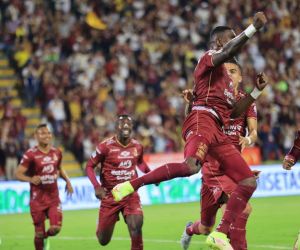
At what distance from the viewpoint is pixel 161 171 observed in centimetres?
1005

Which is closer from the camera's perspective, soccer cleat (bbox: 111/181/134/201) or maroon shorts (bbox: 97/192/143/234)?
soccer cleat (bbox: 111/181/134/201)

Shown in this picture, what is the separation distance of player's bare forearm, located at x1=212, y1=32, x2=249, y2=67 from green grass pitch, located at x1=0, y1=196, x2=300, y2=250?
4.81 m

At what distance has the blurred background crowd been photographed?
86.1 feet

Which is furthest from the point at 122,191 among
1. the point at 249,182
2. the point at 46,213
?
the point at 46,213

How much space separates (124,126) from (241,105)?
2.95m

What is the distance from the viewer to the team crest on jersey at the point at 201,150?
1010 centimetres

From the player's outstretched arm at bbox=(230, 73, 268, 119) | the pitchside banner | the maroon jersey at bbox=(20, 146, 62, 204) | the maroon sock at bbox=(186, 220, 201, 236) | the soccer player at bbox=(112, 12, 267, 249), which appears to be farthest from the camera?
the pitchside banner

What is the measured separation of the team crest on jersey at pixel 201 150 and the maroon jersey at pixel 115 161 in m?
3.34

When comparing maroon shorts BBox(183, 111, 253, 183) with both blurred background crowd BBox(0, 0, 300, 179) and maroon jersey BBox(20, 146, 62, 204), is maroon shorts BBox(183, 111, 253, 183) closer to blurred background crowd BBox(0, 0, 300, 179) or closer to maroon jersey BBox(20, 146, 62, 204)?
maroon jersey BBox(20, 146, 62, 204)

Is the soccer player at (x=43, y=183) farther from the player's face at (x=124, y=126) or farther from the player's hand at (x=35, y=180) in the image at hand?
the player's face at (x=124, y=126)

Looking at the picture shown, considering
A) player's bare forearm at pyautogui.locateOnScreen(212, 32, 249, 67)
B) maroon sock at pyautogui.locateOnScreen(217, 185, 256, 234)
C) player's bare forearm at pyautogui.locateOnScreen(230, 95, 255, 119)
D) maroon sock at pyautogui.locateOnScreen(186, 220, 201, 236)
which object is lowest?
maroon sock at pyautogui.locateOnScreen(186, 220, 201, 236)

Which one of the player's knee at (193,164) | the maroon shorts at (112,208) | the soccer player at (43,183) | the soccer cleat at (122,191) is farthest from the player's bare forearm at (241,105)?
the soccer player at (43,183)

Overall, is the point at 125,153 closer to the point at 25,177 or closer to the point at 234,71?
the point at 25,177

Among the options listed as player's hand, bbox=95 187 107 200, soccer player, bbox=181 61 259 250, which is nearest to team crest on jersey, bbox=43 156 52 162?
player's hand, bbox=95 187 107 200
